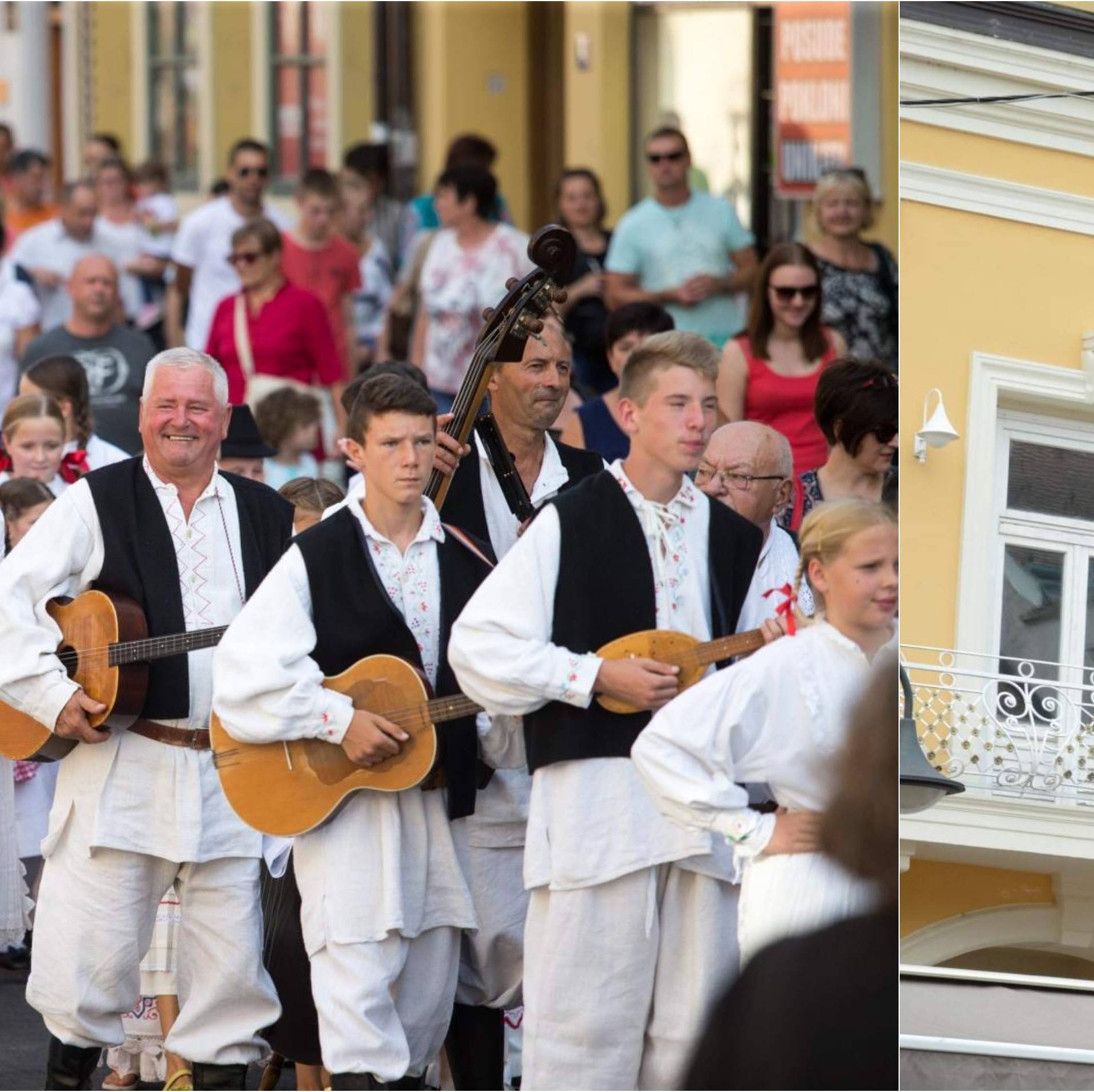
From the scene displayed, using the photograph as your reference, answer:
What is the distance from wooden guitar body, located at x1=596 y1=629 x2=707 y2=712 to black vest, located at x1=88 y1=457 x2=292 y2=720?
119cm

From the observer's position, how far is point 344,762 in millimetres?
5246

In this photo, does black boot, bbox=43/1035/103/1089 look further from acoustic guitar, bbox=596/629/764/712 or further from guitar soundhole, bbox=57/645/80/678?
acoustic guitar, bbox=596/629/764/712

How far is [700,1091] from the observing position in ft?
11.9

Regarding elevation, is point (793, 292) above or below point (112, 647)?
above

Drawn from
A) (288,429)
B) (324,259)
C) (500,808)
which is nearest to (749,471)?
(500,808)

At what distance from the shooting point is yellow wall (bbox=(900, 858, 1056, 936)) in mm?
4805

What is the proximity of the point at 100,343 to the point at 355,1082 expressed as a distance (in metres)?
4.63

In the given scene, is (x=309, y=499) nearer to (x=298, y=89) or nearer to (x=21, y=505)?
(x=21, y=505)

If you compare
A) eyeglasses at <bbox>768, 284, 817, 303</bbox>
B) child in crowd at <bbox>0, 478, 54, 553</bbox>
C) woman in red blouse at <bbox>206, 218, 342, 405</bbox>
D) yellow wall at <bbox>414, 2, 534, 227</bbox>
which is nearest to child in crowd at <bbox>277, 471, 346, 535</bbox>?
child in crowd at <bbox>0, 478, 54, 553</bbox>

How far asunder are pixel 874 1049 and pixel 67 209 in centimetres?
830

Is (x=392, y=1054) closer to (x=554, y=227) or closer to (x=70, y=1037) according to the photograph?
(x=70, y=1037)

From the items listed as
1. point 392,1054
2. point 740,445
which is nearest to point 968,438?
point 740,445

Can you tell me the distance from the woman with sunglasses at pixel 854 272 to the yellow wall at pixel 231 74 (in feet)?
36.6

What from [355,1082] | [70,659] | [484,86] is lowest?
[355,1082]
